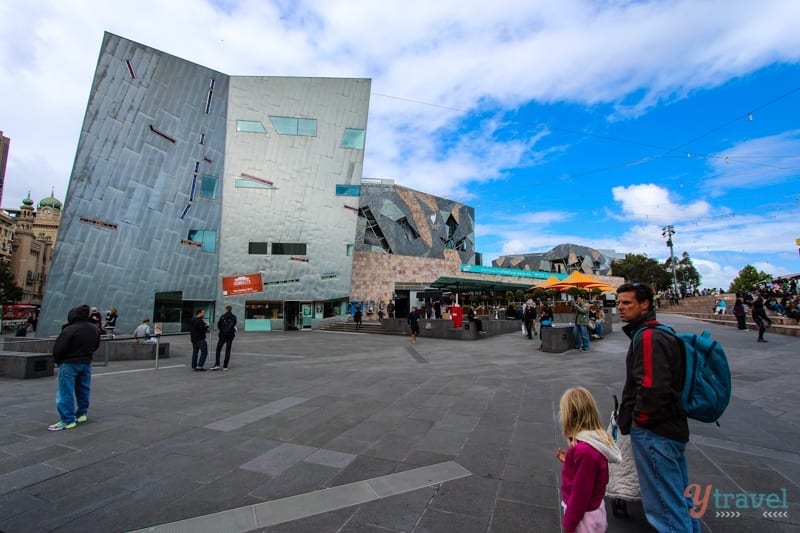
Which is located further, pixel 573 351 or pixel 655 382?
pixel 573 351

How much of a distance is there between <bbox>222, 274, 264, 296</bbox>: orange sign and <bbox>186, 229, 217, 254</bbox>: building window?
51.7ft

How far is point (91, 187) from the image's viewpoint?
22.2m

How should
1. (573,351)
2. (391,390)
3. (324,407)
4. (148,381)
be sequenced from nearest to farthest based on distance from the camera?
(324,407) < (391,390) < (148,381) < (573,351)

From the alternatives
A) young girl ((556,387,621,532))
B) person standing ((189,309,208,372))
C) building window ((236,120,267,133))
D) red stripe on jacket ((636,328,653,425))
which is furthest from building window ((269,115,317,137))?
young girl ((556,387,621,532))

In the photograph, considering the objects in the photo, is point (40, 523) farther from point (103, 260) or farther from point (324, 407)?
point (103, 260)

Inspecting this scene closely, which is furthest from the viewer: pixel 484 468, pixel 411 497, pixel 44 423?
pixel 44 423

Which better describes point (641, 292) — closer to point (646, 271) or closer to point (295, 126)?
point (295, 126)

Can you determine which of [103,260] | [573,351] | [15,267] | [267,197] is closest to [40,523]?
[573,351]

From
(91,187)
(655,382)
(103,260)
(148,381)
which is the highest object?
(91,187)

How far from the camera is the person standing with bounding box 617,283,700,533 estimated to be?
228 centimetres

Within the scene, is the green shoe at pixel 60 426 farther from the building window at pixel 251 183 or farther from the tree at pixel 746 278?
the tree at pixel 746 278

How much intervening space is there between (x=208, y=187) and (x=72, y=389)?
2402 centimetres

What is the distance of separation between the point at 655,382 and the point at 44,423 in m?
7.37

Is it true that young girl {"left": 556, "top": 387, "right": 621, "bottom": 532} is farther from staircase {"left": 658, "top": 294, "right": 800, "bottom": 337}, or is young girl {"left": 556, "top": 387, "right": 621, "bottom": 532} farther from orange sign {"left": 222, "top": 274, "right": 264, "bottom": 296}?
staircase {"left": 658, "top": 294, "right": 800, "bottom": 337}
